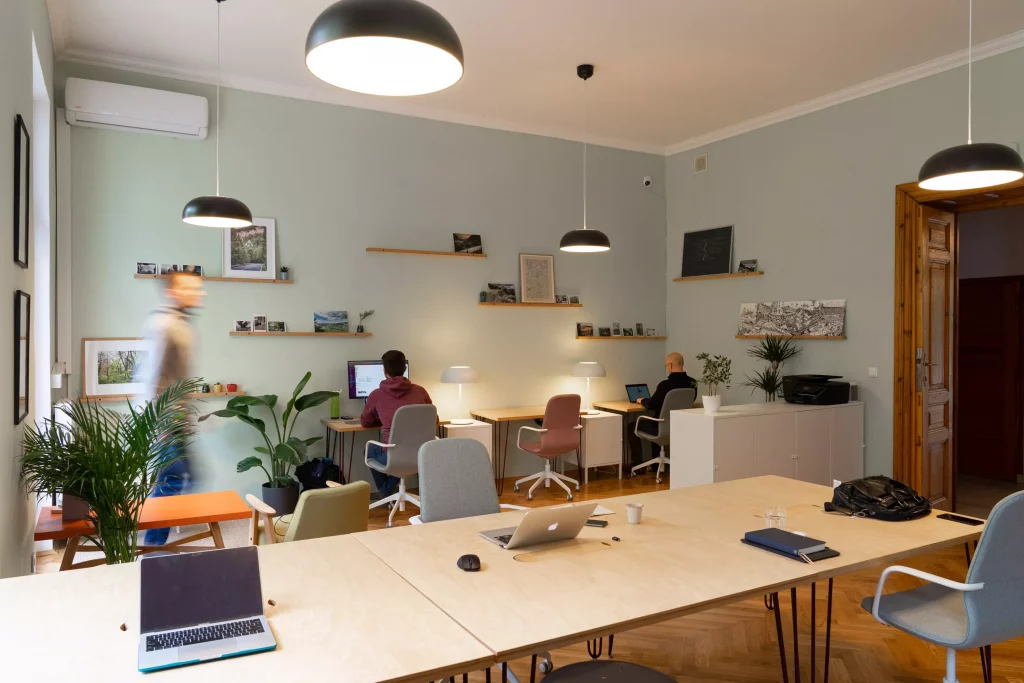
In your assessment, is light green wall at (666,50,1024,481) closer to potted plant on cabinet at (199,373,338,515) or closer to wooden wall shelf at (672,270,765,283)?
wooden wall shelf at (672,270,765,283)

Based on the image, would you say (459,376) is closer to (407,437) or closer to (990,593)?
(407,437)

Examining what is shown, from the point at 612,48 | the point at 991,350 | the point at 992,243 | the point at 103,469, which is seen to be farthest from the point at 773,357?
the point at 103,469

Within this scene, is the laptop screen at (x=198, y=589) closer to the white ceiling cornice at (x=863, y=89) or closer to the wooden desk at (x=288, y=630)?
the wooden desk at (x=288, y=630)

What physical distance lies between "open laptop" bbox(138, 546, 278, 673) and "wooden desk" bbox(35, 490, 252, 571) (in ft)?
6.51

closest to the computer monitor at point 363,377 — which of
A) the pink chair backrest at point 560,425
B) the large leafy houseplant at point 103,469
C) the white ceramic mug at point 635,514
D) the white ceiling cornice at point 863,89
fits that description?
the pink chair backrest at point 560,425

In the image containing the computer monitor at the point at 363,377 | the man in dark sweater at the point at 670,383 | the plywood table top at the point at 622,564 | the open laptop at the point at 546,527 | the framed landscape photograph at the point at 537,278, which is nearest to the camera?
the plywood table top at the point at 622,564

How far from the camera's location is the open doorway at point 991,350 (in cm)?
708

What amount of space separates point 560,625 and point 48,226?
15.5 feet

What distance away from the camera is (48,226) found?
4.84 m

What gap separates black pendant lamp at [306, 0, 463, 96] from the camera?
1.74 metres

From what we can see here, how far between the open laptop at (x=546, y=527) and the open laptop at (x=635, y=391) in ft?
17.0

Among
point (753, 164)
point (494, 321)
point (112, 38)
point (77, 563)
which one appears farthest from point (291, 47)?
point (753, 164)

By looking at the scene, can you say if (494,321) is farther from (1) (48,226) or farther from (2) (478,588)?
(2) (478,588)

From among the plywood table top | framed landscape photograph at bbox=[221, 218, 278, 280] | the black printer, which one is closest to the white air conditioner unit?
framed landscape photograph at bbox=[221, 218, 278, 280]
